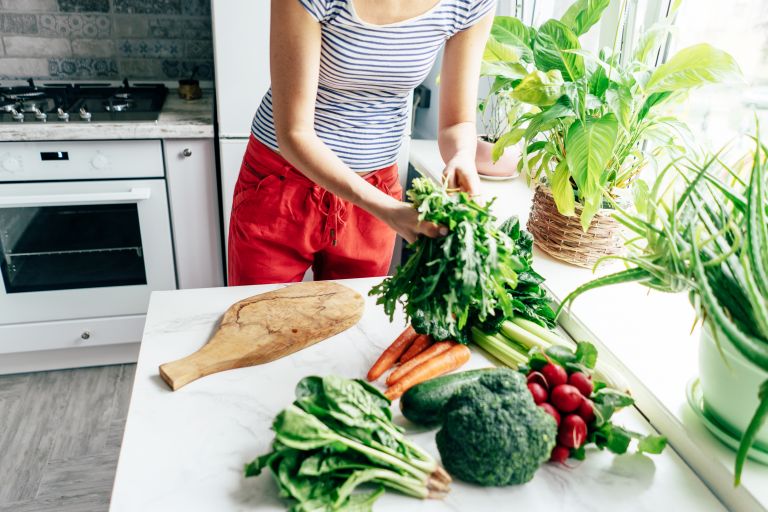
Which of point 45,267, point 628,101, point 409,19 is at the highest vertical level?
point 409,19

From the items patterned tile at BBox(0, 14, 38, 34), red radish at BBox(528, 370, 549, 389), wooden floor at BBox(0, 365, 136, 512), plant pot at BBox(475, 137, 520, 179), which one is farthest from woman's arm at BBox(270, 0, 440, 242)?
patterned tile at BBox(0, 14, 38, 34)

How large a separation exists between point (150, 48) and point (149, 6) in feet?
0.53

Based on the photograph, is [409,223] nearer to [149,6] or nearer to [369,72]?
[369,72]

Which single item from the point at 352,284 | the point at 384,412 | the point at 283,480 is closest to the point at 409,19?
the point at 352,284

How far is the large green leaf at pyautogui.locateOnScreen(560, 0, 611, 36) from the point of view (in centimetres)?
127

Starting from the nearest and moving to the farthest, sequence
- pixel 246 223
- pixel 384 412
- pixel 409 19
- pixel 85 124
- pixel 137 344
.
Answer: pixel 384 412, pixel 409 19, pixel 246 223, pixel 85 124, pixel 137 344

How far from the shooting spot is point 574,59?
1.24 m

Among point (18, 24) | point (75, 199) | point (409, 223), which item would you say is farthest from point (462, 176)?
point (18, 24)

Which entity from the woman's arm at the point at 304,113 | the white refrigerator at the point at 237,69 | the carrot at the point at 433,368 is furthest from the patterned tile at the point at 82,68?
the carrot at the point at 433,368

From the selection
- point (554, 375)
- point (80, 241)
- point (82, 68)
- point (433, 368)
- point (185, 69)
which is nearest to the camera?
point (554, 375)

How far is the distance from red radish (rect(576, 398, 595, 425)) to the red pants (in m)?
0.68

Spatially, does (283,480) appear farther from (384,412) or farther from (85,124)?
(85,124)

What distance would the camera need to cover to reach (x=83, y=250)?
211 centimetres

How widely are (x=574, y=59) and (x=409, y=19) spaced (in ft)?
1.21
